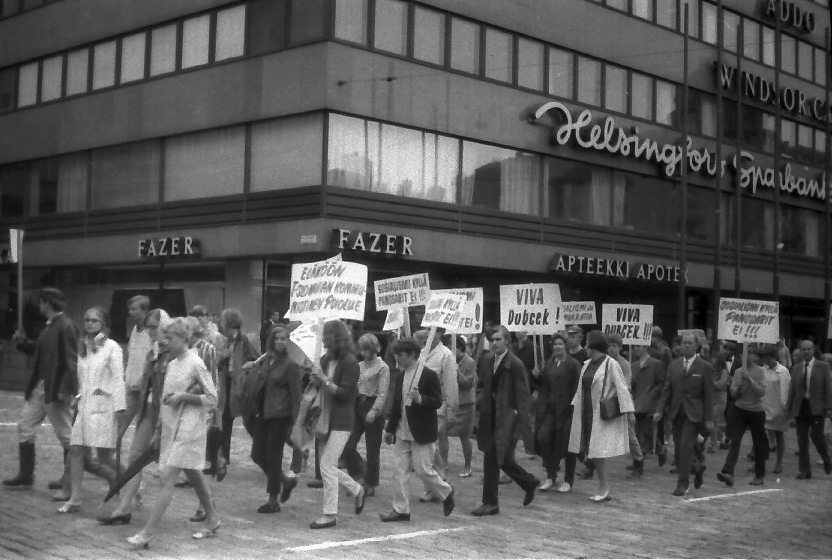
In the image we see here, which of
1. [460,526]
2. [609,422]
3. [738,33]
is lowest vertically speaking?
[460,526]

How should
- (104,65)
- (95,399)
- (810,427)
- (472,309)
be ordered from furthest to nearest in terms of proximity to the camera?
(104,65), (810,427), (472,309), (95,399)

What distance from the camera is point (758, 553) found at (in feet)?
31.5

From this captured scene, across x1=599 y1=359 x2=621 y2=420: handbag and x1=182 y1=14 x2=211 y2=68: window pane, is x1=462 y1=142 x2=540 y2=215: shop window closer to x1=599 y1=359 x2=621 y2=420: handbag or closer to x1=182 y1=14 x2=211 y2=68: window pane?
x1=182 y1=14 x2=211 y2=68: window pane

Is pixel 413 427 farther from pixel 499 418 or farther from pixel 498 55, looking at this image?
pixel 498 55

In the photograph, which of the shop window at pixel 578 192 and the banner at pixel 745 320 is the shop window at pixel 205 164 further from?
the banner at pixel 745 320

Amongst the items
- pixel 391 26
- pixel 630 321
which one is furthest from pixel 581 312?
pixel 391 26

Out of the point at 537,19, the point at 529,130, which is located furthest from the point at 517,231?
the point at 537,19

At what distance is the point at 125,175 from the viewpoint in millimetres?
31359

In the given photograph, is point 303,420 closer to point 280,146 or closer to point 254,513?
point 254,513

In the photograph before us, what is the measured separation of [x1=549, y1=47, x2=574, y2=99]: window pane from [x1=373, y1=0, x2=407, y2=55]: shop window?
223 inches

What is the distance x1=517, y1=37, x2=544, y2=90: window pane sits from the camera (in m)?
30.6

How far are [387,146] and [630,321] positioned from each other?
1002 cm

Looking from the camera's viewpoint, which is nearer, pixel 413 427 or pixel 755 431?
pixel 413 427

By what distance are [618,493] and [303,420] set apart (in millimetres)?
4264
